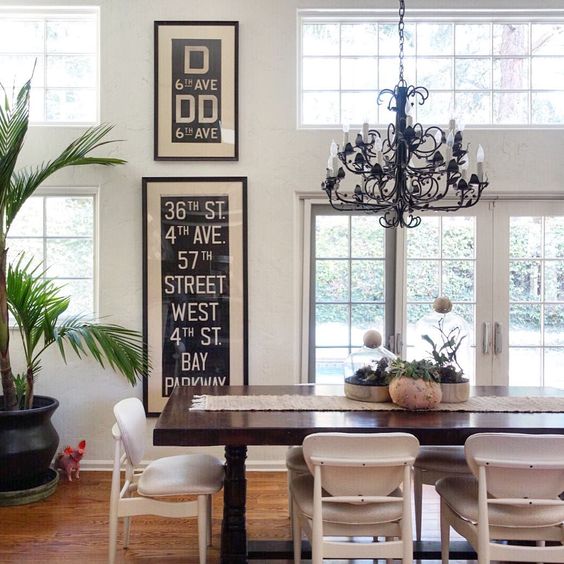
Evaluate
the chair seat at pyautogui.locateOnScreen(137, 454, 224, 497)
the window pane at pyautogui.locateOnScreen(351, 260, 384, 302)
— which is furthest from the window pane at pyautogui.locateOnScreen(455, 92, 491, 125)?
the chair seat at pyautogui.locateOnScreen(137, 454, 224, 497)

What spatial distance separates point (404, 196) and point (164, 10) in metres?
2.43

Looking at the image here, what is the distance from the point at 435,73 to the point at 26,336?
10.9 feet

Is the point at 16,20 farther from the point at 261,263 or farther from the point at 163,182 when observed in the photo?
the point at 261,263

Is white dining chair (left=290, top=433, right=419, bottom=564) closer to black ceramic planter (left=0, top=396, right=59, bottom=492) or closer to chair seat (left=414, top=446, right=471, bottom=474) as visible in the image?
chair seat (left=414, top=446, right=471, bottom=474)

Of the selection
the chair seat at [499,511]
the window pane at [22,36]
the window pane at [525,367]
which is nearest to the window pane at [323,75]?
the window pane at [22,36]

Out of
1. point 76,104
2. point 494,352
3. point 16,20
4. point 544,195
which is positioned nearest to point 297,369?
point 494,352

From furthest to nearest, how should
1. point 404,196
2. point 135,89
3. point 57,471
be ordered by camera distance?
1. point 135,89
2. point 57,471
3. point 404,196

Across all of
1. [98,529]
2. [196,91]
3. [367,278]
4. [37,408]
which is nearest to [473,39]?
[367,278]

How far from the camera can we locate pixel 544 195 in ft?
13.1

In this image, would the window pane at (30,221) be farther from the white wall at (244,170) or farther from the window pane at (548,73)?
the window pane at (548,73)

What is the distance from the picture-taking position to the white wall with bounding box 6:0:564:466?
154 inches

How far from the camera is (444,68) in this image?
412cm

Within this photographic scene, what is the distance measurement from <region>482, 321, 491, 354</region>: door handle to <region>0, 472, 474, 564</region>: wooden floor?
108cm

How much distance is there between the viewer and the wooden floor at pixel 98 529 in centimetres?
270
